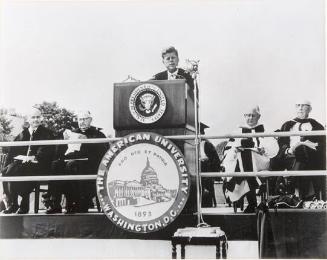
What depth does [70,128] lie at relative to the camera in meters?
4.03

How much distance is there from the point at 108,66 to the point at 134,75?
0.81ft

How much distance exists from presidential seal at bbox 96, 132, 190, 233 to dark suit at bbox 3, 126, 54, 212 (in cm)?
52

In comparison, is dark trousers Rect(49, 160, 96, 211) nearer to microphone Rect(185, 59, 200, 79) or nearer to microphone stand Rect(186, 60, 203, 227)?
microphone stand Rect(186, 60, 203, 227)

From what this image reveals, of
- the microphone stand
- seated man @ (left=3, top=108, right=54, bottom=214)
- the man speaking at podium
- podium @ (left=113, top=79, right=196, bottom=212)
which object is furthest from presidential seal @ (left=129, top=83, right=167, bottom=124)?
seated man @ (left=3, top=108, right=54, bottom=214)

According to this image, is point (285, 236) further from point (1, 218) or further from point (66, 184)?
point (1, 218)

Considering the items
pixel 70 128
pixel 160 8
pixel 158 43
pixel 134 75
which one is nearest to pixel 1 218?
pixel 70 128

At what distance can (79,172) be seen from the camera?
12.9 feet

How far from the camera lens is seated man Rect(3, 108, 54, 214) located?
4.00m

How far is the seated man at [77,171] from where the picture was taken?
3.91 meters

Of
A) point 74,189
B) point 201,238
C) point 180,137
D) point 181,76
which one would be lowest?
point 201,238

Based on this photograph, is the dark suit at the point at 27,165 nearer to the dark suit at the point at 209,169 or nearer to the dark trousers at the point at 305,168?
the dark suit at the point at 209,169

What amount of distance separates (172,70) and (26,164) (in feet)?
4.88

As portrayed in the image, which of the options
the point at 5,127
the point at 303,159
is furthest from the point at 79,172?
the point at 303,159

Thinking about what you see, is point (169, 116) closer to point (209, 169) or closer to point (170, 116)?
point (170, 116)
